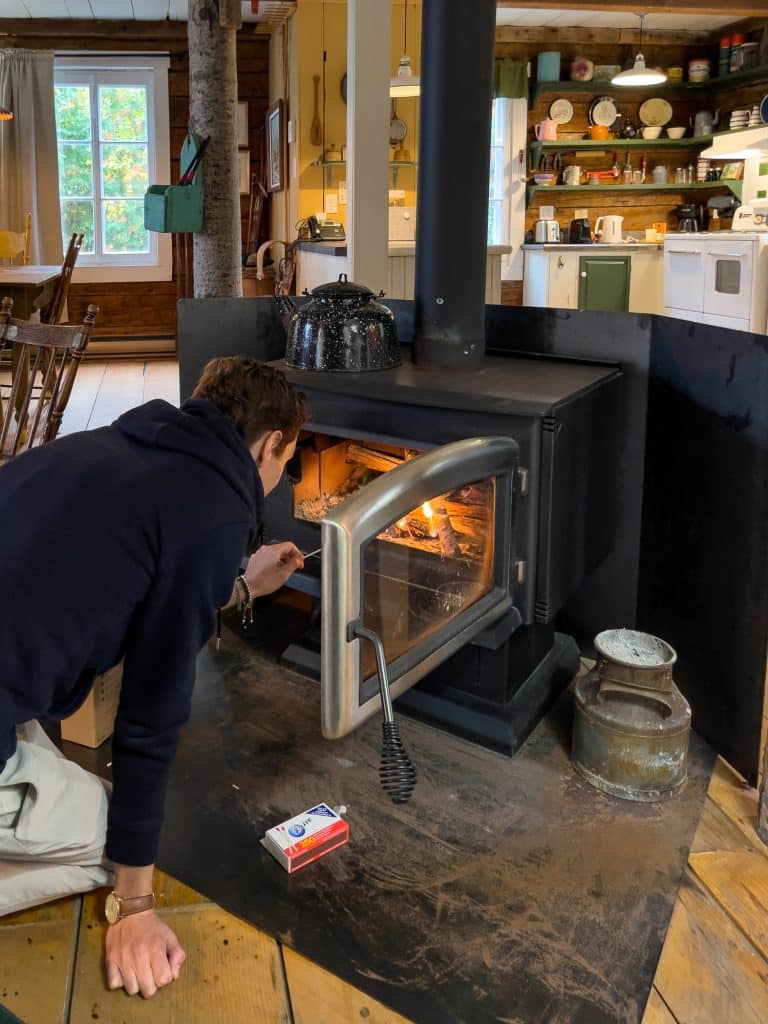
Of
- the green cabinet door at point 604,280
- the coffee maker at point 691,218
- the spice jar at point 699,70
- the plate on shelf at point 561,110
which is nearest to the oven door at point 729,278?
the green cabinet door at point 604,280

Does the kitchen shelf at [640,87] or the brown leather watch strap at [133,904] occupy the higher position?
the kitchen shelf at [640,87]

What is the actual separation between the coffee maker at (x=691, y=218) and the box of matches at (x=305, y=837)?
265 inches

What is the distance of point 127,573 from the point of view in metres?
1.26

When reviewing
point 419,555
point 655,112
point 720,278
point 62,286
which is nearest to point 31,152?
A: point 62,286

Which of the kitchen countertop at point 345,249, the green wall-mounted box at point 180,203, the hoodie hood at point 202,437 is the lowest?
the hoodie hood at point 202,437

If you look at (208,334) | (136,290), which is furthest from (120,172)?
(208,334)

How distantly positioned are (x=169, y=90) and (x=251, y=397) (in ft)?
23.3

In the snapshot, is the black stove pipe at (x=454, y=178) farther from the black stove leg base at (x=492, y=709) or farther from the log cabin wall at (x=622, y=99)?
the log cabin wall at (x=622, y=99)

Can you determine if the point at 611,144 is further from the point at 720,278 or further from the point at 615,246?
the point at 720,278

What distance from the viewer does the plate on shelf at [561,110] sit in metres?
7.38

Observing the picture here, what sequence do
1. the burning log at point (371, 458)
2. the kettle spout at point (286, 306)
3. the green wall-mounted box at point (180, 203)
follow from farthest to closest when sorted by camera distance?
the green wall-mounted box at point (180, 203), the kettle spout at point (286, 306), the burning log at point (371, 458)

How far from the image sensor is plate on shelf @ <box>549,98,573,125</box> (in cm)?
738

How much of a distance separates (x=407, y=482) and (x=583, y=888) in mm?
750

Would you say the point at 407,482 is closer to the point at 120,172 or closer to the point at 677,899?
the point at 677,899
